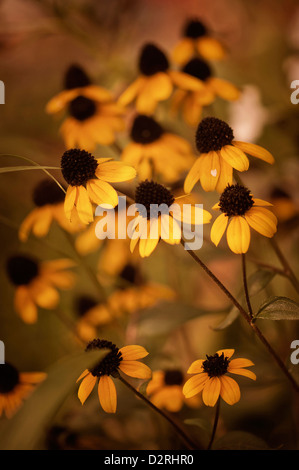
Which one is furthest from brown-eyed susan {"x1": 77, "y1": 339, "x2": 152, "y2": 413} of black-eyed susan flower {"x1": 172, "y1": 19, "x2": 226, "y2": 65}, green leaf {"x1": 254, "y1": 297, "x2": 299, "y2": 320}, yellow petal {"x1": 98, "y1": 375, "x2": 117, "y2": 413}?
black-eyed susan flower {"x1": 172, "y1": 19, "x2": 226, "y2": 65}

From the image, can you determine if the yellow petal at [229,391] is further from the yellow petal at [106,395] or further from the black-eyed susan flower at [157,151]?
the black-eyed susan flower at [157,151]

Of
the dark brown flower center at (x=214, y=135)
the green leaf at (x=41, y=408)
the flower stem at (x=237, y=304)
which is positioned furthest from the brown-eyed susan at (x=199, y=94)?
the green leaf at (x=41, y=408)

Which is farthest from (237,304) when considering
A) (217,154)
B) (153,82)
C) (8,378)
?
(153,82)

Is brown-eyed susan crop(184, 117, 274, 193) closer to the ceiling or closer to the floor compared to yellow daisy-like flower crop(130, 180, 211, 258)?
closer to the ceiling

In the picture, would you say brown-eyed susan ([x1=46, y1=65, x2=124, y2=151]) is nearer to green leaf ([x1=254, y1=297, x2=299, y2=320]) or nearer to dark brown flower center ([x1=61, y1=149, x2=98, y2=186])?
dark brown flower center ([x1=61, y1=149, x2=98, y2=186])

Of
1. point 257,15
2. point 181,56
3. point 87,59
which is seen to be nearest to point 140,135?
point 181,56

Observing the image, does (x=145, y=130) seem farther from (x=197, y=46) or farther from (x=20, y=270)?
(x=20, y=270)
